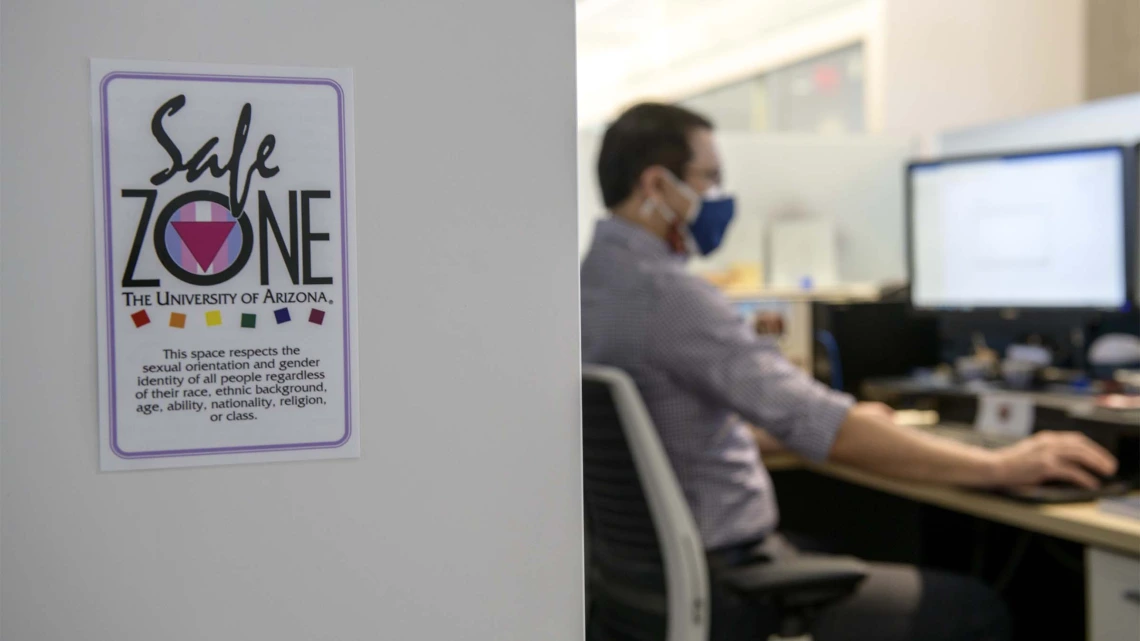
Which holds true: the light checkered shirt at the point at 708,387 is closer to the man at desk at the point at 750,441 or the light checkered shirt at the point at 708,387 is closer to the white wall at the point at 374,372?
the man at desk at the point at 750,441

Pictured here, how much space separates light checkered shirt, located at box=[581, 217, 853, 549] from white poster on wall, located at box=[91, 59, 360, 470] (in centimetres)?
101

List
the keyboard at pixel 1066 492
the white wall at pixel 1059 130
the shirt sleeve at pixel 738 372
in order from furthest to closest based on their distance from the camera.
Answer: the white wall at pixel 1059 130, the shirt sleeve at pixel 738 372, the keyboard at pixel 1066 492

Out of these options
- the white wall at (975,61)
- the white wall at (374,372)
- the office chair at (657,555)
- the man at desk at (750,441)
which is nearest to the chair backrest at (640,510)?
the office chair at (657,555)

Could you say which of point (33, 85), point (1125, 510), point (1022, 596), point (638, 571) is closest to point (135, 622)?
point (33, 85)

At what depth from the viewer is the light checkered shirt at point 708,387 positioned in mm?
1588

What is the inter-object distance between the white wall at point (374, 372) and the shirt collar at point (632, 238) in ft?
3.61

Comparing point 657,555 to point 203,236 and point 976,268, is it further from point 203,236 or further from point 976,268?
point 976,268

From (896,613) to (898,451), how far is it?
26 cm

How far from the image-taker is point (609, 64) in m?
7.09

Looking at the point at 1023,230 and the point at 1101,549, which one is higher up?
the point at 1023,230

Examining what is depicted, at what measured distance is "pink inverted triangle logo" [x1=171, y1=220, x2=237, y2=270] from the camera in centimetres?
63

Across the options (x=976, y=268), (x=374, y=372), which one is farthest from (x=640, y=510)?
(x=976, y=268)

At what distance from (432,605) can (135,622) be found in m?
0.19

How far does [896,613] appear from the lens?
154 centimetres
